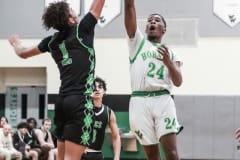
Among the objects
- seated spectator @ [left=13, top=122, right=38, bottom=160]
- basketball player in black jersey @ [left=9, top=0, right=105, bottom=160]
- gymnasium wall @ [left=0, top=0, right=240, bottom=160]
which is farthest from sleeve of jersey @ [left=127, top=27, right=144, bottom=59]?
gymnasium wall @ [left=0, top=0, right=240, bottom=160]

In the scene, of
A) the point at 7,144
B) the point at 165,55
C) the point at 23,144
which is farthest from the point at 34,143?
the point at 165,55

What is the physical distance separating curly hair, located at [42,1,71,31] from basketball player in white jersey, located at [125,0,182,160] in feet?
2.28

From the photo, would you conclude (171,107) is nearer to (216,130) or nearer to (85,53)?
(85,53)

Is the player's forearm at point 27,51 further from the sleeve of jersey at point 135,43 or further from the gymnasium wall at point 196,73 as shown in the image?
the gymnasium wall at point 196,73

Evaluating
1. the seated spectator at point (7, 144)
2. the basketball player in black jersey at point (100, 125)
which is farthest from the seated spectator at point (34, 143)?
the basketball player in black jersey at point (100, 125)

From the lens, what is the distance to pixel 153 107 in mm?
4430

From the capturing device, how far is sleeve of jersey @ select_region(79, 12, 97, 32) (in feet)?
12.7

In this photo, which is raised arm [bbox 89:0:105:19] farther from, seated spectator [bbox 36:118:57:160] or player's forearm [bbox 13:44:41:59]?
seated spectator [bbox 36:118:57:160]

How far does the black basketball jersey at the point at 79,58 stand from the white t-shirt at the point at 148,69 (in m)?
0.63

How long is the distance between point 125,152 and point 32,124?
7.98ft

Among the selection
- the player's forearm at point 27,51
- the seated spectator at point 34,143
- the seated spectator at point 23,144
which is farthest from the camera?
the seated spectator at point 34,143

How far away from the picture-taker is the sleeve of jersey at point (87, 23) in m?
3.87

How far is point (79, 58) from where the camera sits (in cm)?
387

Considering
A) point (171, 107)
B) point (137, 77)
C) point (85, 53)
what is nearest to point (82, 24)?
point (85, 53)
